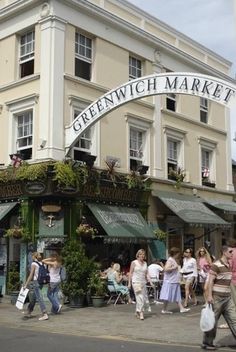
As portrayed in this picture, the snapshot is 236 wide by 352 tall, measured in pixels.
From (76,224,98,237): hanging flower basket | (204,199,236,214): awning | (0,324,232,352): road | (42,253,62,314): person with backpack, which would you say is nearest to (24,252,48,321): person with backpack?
(42,253,62,314): person with backpack

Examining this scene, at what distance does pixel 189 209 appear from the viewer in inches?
865

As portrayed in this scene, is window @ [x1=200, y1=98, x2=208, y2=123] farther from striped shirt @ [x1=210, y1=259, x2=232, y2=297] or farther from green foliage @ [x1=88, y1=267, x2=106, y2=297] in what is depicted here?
striped shirt @ [x1=210, y1=259, x2=232, y2=297]

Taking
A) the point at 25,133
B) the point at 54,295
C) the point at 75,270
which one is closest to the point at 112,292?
the point at 75,270

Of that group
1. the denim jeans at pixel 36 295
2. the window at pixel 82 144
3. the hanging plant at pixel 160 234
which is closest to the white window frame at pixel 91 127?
the window at pixel 82 144

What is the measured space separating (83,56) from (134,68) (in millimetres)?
3092

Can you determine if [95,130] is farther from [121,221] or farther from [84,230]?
[84,230]

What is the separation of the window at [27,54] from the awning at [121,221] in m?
5.41

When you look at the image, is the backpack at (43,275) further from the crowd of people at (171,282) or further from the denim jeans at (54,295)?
the denim jeans at (54,295)

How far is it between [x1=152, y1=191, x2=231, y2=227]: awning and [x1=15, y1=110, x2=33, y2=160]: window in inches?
213

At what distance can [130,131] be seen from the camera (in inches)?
856

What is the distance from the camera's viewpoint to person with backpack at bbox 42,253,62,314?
580 inches

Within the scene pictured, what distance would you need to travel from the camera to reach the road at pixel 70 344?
9570mm

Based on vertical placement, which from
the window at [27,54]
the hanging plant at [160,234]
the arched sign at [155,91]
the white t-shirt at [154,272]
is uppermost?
the window at [27,54]

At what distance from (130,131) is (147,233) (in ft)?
13.6
